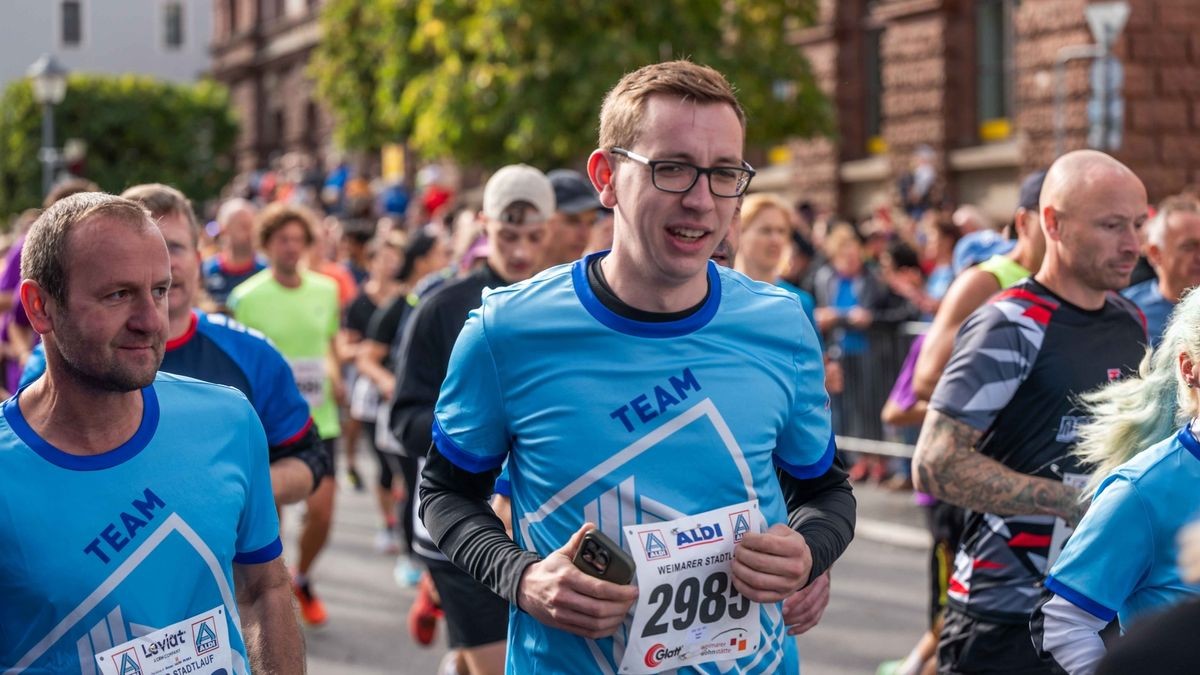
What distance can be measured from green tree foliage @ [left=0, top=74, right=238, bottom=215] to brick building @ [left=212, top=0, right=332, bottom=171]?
9.19ft

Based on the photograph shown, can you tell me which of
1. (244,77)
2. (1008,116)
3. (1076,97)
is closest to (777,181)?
(1008,116)

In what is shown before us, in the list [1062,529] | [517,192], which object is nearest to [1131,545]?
[1062,529]

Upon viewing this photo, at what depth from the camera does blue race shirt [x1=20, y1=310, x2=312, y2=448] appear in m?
4.73

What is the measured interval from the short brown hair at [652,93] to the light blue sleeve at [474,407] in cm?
42

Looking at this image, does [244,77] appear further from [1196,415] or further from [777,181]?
[1196,415]

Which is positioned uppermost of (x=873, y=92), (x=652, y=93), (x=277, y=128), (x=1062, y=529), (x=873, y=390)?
(x=277, y=128)

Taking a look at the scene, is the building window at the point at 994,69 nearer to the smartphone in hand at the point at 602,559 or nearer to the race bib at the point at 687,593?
the race bib at the point at 687,593

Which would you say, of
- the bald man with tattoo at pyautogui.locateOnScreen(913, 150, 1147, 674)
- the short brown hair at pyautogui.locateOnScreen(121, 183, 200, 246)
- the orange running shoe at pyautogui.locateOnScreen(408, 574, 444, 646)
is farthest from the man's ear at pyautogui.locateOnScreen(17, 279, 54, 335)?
the orange running shoe at pyautogui.locateOnScreen(408, 574, 444, 646)

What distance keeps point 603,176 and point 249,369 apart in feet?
5.60

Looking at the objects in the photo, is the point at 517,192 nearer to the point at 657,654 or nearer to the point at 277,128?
the point at 657,654

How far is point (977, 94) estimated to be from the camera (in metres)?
22.2

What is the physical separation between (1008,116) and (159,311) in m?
19.8

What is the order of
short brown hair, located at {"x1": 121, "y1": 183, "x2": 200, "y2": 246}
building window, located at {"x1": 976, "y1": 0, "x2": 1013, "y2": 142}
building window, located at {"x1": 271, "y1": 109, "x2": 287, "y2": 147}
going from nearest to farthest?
short brown hair, located at {"x1": 121, "y1": 183, "x2": 200, "y2": 246}
building window, located at {"x1": 976, "y1": 0, "x2": 1013, "y2": 142}
building window, located at {"x1": 271, "y1": 109, "x2": 287, "y2": 147}

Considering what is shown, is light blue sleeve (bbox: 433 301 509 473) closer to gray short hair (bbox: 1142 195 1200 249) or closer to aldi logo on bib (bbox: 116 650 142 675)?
aldi logo on bib (bbox: 116 650 142 675)
